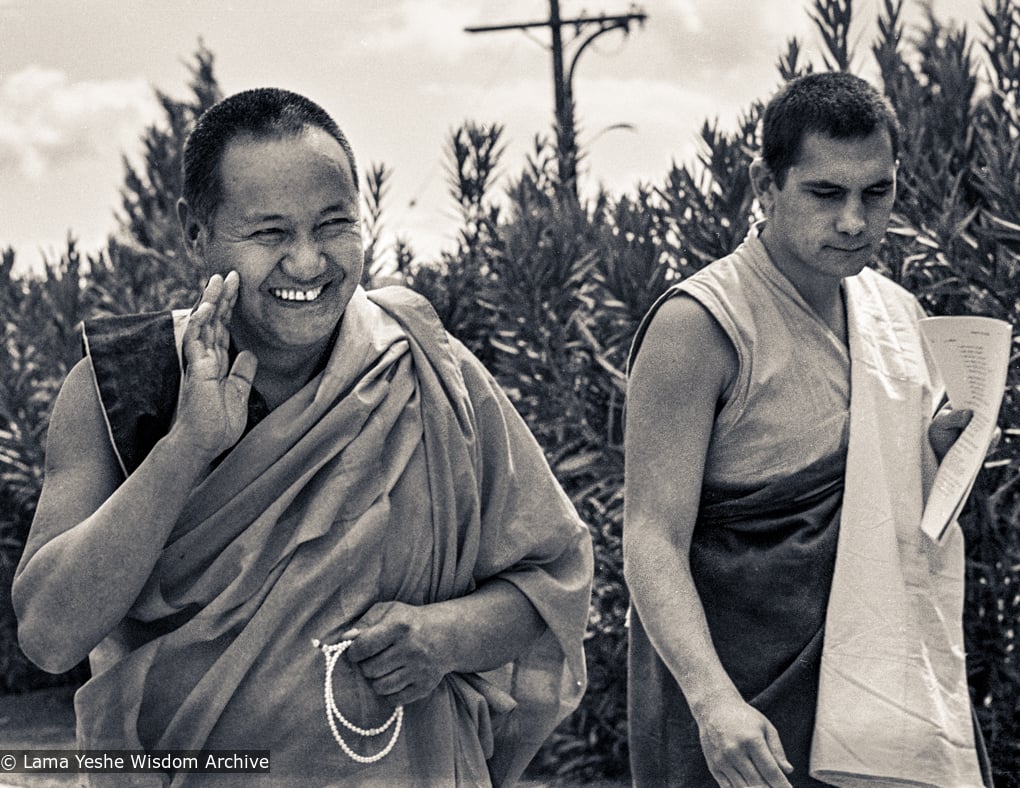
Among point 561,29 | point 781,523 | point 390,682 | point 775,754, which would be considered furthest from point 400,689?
point 561,29

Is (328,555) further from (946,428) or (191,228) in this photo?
(946,428)

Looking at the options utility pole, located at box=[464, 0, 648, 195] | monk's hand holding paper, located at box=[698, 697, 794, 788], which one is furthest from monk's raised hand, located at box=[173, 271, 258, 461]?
utility pole, located at box=[464, 0, 648, 195]

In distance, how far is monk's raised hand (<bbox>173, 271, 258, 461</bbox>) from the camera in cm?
235

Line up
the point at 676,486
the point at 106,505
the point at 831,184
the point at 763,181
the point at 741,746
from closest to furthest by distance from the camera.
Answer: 1. the point at 106,505
2. the point at 741,746
3. the point at 676,486
4. the point at 831,184
5. the point at 763,181

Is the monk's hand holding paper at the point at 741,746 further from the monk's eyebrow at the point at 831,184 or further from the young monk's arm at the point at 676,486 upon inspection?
the monk's eyebrow at the point at 831,184

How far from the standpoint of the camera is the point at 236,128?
251cm

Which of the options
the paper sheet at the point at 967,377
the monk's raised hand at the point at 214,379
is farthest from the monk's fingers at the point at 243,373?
the paper sheet at the point at 967,377

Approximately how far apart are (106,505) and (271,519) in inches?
10.7

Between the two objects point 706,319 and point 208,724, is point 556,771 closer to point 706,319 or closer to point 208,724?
point 706,319

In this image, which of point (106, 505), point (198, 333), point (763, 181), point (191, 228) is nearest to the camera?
point (106, 505)

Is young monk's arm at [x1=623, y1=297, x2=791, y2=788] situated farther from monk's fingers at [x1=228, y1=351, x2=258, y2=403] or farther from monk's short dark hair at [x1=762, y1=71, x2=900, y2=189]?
monk's fingers at [x1=228, y1=351, x2=258, y2=403]

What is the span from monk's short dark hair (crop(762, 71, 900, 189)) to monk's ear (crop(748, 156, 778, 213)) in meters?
0.01

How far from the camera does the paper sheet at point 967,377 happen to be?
10.1 feet

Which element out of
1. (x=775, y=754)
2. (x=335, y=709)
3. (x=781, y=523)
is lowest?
(x=775, y=754)
